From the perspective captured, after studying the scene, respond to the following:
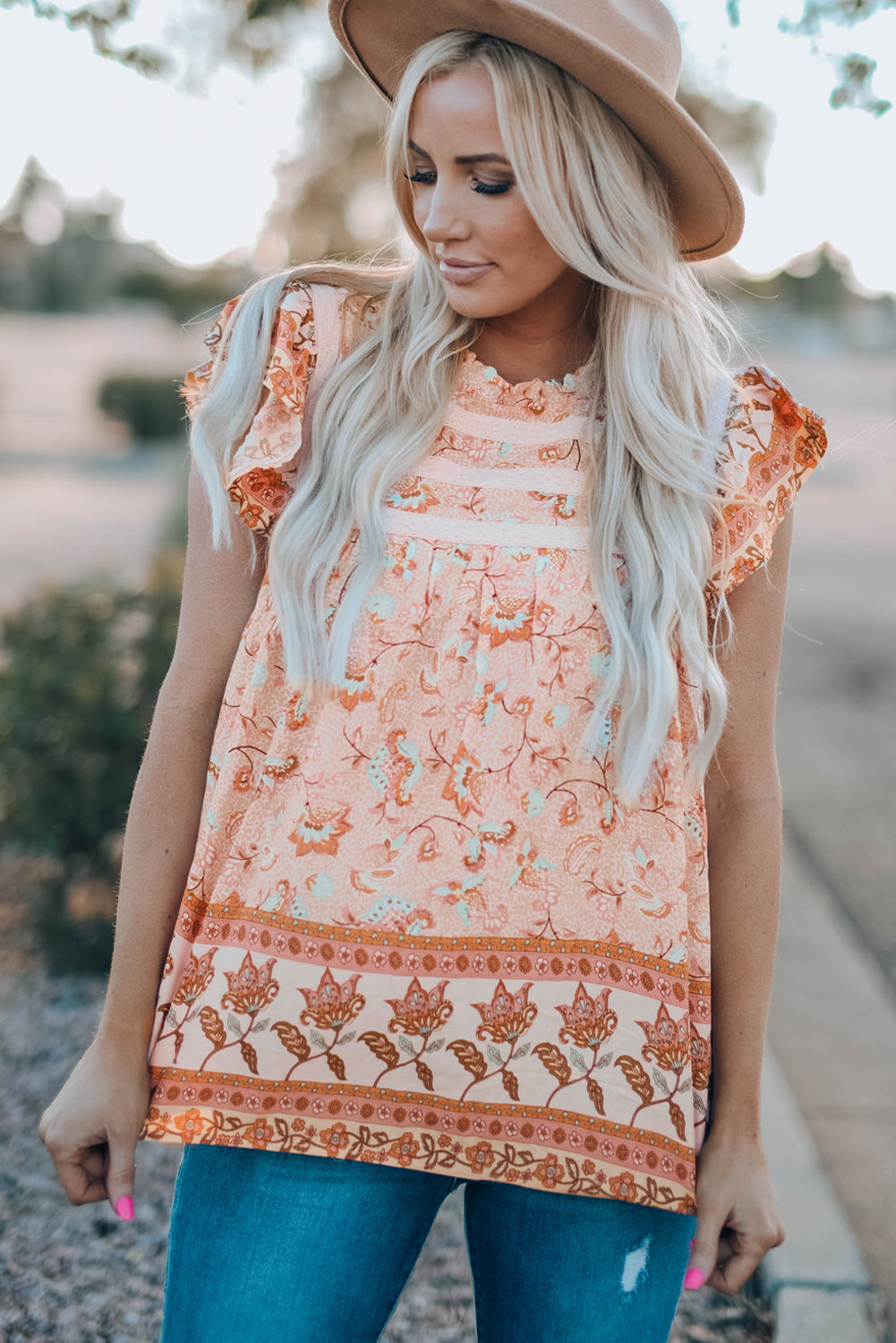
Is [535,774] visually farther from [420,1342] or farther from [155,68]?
[155,68]

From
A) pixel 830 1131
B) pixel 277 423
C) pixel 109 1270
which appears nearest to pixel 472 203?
pixel 277 423

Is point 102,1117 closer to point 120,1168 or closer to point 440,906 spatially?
point 120,1168

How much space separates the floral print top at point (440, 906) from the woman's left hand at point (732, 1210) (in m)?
0.07

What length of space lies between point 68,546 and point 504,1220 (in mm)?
13390

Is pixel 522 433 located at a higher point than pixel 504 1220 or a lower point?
higher

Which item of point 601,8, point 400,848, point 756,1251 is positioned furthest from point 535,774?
point 601,8

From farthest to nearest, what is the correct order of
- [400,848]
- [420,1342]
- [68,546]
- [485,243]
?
[68,546]
[420,1342]
[485,243]
[400,848]

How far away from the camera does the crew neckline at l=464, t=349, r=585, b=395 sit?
5.84 ft

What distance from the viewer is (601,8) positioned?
1.67 m

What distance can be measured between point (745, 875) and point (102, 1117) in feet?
2.86

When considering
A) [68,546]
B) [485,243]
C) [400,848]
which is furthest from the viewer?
[68,546]

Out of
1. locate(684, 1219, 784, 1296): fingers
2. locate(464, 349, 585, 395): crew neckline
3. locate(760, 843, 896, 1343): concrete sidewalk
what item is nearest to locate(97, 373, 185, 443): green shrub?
locate(760, 843, 896, 1343): concrete sidewalk

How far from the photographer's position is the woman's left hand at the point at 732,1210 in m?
1.64

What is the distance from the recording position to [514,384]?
1808 millimetres
